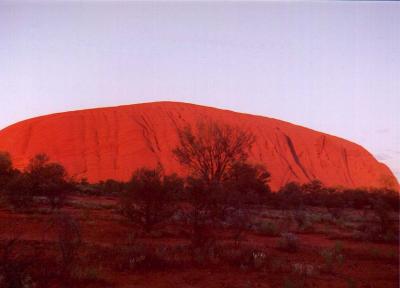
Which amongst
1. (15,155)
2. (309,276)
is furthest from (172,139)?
(309,276)

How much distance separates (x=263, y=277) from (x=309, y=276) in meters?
0.85

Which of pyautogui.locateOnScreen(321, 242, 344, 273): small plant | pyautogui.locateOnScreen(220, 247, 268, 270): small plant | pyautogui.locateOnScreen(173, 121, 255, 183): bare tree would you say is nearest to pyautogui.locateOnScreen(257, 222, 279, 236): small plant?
pyautogui.locateOnScreen(321, 242, 344, 273): small plant

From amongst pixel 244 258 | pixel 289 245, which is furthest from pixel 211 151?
pixel 244 258

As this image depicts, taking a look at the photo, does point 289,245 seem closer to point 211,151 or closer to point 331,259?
point 331,259

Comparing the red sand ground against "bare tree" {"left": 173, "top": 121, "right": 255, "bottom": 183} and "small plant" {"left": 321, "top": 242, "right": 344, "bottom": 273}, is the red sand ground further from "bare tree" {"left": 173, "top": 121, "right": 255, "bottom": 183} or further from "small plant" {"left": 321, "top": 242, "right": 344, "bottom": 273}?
"bare tree" {"left": 173, "top": 121, "right": 255, "bottom": 183}

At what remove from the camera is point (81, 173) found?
124 ft

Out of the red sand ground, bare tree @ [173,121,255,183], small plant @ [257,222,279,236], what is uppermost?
bare tree @ [173,121,255,183]

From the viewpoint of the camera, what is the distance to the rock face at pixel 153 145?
40.6 metres

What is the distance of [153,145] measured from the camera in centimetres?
4441

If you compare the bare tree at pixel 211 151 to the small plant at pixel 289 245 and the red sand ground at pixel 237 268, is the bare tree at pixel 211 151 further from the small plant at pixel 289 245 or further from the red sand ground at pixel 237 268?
the small plant at pixel 289 245

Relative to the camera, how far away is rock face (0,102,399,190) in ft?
133

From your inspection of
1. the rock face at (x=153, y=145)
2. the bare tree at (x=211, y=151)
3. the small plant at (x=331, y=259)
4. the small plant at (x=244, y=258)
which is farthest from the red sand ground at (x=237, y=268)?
the rock face at (x=153, y=145)

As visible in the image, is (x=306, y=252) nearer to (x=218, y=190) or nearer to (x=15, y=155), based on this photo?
Result: (x=218, y=190)

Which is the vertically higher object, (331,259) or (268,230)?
(268,230)
